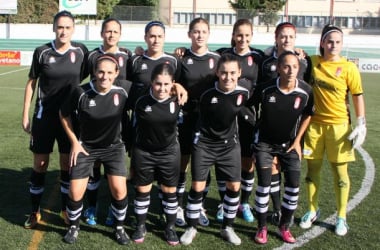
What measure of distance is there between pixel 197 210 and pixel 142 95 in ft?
4.04

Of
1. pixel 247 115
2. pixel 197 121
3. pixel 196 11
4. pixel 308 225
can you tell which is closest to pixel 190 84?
pixel 197 121

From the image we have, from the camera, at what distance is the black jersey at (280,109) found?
4105 mm

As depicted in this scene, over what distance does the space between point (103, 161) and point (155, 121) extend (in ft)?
2.12

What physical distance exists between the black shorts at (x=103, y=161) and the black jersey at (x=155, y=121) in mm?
244

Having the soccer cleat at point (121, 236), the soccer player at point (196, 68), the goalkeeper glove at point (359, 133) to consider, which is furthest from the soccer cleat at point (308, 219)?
the soccer cleat at point (121, 236)

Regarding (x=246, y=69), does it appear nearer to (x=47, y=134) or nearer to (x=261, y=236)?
(x=261, y=236)

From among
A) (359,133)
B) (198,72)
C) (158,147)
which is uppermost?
(198,72)

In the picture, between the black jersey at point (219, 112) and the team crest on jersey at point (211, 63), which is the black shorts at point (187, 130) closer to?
the black jersey at point (219, 112)

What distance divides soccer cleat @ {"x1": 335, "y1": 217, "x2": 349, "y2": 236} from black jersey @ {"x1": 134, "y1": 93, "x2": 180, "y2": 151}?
1925 mm

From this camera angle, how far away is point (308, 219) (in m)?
4.68

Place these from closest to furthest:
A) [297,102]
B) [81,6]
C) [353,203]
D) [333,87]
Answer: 1. [297,102]
2. [333,87]
3. [353,203]
4. [81,6]

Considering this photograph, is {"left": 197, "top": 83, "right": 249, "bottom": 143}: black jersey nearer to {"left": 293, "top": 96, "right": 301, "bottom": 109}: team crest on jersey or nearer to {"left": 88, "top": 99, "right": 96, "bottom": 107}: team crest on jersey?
{"left": 293, "top": 96, "right": 301, "bottom": 109}: team crest on jersey

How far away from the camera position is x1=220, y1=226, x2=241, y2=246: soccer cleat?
4.23 meters

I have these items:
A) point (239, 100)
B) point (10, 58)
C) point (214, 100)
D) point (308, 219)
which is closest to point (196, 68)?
point (214, 100)
